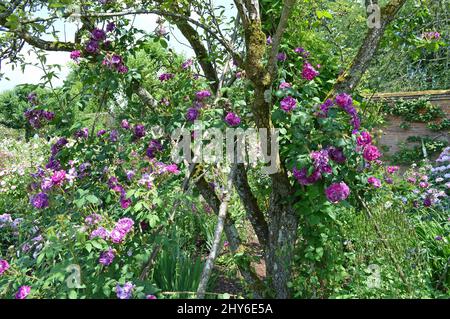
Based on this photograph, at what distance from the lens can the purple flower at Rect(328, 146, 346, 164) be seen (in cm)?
201

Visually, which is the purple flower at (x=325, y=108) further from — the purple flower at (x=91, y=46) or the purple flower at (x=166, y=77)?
the purple flower at (x=91, y=46)

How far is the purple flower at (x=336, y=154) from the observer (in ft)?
6.60

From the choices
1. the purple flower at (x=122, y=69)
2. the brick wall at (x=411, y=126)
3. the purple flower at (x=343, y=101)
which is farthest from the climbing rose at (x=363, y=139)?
the brick wall at (x=411, y=126)

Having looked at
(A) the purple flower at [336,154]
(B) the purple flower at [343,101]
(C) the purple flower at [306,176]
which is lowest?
(C) the purple flower at [306,176]

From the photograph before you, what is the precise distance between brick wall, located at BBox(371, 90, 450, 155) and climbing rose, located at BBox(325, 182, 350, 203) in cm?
717

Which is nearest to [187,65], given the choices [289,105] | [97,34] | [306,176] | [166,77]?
[166,77]

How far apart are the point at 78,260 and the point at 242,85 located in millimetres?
1466

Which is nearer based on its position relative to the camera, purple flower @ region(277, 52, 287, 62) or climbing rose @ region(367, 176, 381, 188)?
purple flower @ region(277, 52, 287, 62)

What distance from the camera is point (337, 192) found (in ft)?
6.66

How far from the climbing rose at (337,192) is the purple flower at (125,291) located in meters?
1.03

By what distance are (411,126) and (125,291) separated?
353 inches

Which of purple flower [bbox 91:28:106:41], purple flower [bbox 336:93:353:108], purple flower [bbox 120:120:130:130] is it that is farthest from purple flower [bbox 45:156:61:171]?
purple flower [bbox 336:93:353:108]

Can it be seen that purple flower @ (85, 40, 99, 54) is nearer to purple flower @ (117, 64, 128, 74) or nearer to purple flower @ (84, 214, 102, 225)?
purple flower @ (117, 64, 128, 74)
